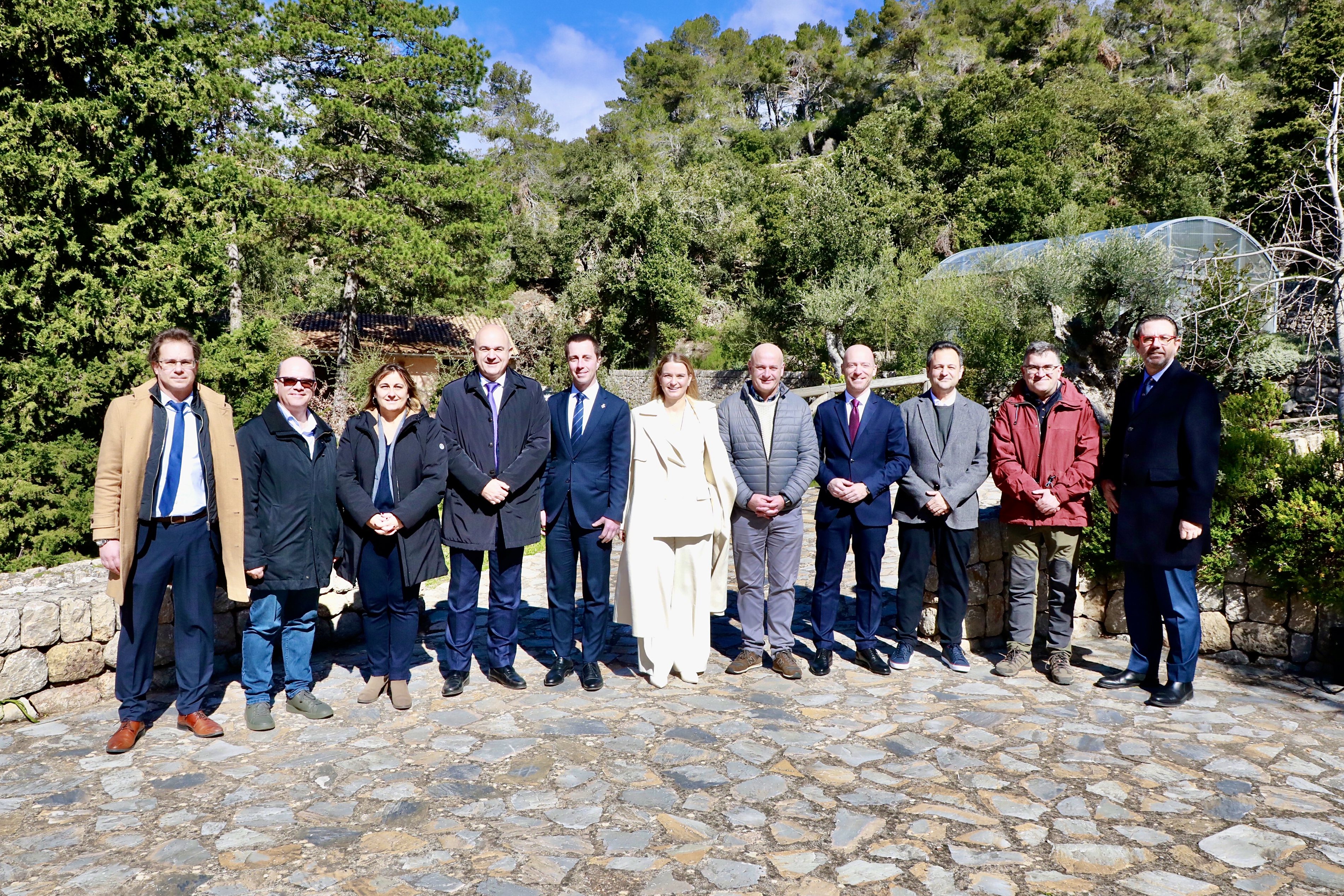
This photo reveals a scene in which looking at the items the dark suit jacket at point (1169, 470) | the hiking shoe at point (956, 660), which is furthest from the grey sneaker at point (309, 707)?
the dark suit jacket at point (1169, 470)

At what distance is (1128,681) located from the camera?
16.2 feet

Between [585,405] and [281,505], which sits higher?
[585,405]

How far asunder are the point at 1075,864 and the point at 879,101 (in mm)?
58695

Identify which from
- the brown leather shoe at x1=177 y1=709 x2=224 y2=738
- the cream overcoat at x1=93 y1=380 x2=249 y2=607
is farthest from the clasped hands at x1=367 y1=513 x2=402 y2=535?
the brown leather shoe at x1=177 y1=709 x2=224 y2=738

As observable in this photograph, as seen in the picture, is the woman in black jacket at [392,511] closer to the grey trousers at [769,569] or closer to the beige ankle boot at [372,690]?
the beige ankle boot at [372,690]

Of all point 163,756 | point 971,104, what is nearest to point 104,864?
point 163,756

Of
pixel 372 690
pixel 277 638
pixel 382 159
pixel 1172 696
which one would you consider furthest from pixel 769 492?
pixel 382 159

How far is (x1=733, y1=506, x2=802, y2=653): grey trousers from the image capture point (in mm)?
5223

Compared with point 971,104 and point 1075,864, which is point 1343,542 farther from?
point 971,104

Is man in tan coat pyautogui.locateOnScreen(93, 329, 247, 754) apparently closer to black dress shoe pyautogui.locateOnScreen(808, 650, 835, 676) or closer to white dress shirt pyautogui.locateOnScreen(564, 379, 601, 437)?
white dress shirt pyautogui.locateOnScreen(564, 379, 601, 437)

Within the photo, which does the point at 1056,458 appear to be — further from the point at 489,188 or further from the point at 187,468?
the point at 489,188

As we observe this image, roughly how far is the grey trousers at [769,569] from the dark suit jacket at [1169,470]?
1810mm

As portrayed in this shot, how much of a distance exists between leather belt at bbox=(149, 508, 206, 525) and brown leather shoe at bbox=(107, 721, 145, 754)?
945 millimetres

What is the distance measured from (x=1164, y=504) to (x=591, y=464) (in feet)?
10.2
